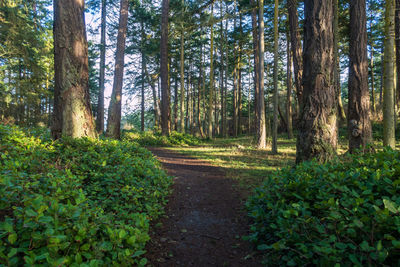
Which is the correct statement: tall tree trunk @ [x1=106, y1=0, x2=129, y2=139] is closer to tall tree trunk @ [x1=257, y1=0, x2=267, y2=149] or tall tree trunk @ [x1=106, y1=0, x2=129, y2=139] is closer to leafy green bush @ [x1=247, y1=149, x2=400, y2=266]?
tall tree trunk @ [x1=257, y1=0, x2=267, y2=149]

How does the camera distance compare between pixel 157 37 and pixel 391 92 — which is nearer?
pixel 391 92

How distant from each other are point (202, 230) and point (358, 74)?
7207 millimetres

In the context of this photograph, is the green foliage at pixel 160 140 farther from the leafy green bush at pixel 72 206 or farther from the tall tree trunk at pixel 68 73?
the leafy green bush at pixel 72 206

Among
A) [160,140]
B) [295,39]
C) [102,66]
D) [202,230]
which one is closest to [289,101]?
[295,39]

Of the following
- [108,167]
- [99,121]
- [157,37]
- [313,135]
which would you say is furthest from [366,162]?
[157,37]

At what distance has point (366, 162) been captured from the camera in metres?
3.38

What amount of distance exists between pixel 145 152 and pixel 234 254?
5303 millimetres

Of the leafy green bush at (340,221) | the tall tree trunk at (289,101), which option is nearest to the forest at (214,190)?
the leafy green bush at (340,221)

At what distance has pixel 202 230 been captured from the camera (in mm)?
3764

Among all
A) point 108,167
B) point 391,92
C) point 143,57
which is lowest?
point 108,167

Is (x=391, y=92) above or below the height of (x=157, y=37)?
below

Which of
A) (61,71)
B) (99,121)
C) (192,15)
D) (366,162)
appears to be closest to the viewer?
(366,162)

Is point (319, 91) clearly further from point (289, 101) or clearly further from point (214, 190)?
point (289, 101)

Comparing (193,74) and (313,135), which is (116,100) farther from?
(193,74)
